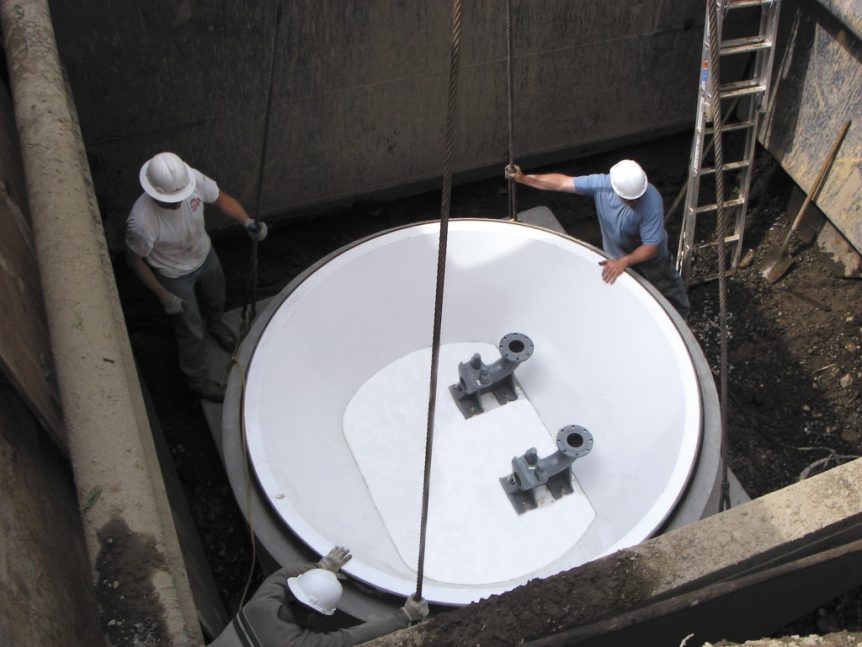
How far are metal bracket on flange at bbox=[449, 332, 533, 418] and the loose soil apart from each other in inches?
55.2

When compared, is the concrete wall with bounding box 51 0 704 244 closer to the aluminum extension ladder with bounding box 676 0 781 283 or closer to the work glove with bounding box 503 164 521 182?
the aluminum extension ladder with bounding box 676 0 781 283

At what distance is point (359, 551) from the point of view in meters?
3.61

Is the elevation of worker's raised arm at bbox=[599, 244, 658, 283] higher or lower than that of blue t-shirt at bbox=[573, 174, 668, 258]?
lower

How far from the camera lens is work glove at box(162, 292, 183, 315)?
3.86 meters

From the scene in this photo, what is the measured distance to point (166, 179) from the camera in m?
3.51

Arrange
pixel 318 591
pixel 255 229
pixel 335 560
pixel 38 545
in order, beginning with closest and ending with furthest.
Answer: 1. pixel 38 545
2. pixel 318 591
3. pixel 335 560
4. pixel 255 229

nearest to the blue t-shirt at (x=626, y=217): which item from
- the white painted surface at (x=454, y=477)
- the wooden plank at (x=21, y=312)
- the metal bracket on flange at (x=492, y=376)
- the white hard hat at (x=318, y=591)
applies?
the metal bracket on flange at (x=492, y=376)

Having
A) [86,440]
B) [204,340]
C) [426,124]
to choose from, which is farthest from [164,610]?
[426,124]

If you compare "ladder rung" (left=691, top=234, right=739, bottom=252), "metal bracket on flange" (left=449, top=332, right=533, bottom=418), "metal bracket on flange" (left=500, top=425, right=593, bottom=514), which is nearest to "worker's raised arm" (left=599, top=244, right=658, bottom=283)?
"metal bracket on flange" (left=449, top=332, right=533, bottom=418)

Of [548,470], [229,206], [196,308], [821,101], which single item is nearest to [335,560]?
[548,470]

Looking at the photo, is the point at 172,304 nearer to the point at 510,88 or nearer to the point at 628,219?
the point at 510,88

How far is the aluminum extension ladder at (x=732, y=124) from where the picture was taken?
500cm

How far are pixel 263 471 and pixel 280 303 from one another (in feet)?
3.16

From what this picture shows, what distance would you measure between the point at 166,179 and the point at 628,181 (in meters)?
2.29
